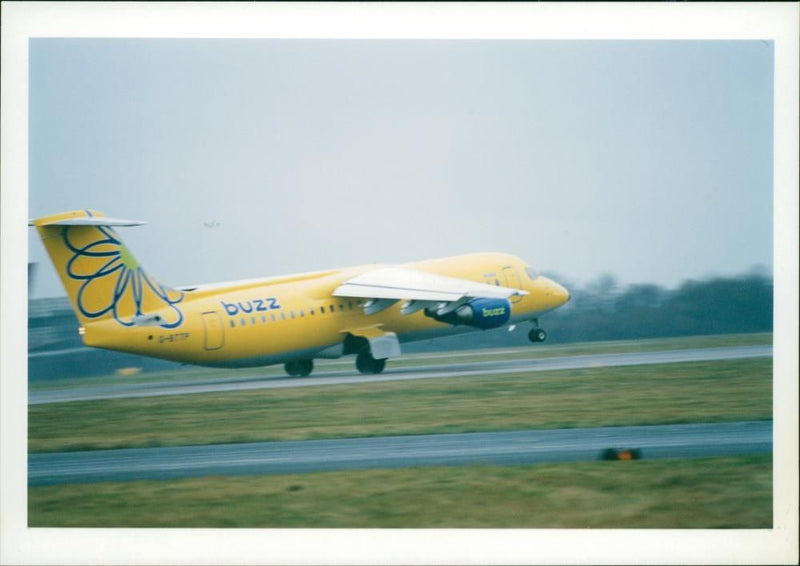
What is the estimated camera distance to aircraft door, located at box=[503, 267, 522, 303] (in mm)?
17562

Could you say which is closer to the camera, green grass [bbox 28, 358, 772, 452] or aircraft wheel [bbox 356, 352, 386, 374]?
green grass [bbox 28, 358, 772, 452]

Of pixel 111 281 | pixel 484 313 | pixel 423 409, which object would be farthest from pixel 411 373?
pixel 111 281

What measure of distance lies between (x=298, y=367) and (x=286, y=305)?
1161 mm

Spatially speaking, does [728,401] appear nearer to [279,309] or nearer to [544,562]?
[544,562]

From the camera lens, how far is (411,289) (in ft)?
59.6

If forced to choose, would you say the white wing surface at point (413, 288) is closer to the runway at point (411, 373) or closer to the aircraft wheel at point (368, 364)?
the aircraft wheel at point (368, 364)

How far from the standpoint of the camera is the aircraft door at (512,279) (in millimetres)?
17562

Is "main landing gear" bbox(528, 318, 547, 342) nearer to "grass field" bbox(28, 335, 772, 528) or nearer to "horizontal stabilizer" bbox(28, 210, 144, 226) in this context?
"grass field" bbox(28, 335, 772, 528)

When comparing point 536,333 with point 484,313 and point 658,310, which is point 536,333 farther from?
point 658,310

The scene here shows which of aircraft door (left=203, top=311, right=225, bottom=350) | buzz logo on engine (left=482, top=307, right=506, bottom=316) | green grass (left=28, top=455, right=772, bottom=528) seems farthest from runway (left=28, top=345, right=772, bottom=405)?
green grass (left=28, top=455, right=772, bottom=528)

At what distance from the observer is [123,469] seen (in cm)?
1259

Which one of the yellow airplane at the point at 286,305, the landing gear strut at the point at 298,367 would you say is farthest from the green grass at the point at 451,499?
the landing gear strut at the point at 298,367

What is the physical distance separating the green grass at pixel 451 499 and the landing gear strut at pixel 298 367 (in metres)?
6.03

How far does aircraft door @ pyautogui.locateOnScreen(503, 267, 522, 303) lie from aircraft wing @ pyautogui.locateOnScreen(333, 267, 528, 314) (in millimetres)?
121
